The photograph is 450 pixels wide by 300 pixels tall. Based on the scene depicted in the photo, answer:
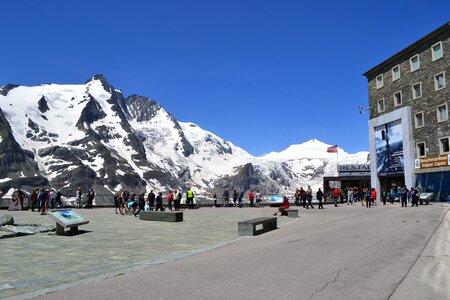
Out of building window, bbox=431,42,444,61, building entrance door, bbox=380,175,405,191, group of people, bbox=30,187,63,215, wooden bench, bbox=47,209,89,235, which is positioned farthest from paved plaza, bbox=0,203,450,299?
building entrance door, bbox=380,175,405,191

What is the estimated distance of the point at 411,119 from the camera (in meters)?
47.2

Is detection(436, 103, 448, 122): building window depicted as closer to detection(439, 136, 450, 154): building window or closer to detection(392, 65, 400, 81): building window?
detection(439, 136, 450, 154): building window

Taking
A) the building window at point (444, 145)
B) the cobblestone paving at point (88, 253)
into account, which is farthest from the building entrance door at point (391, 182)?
the cobblestone paving at point (88, 253)

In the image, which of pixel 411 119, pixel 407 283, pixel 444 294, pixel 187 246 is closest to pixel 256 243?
pixel 187 246

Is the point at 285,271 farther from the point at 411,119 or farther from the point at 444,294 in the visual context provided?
the point at 411,119

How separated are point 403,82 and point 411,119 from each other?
181 inches

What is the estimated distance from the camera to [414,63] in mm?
47250

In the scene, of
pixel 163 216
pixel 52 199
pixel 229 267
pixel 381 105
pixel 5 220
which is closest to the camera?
pixel 229 267

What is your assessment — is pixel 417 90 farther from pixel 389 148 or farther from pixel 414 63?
pixel 389 148

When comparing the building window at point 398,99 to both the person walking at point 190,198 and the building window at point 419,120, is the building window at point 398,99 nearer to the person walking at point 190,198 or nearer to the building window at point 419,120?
the building window at point 419,120

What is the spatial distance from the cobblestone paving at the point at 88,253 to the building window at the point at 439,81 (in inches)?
1381

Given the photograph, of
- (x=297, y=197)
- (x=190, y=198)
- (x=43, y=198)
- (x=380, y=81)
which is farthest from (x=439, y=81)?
(x=43, y=198)

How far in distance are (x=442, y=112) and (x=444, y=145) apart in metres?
3.41

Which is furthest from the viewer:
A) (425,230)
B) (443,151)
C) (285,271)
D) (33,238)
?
(443,151)
